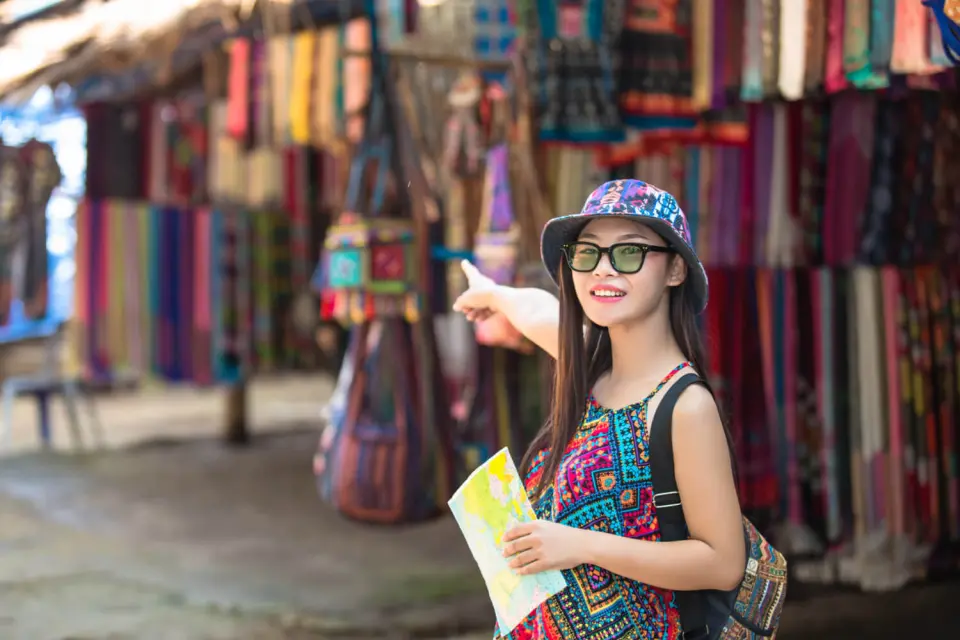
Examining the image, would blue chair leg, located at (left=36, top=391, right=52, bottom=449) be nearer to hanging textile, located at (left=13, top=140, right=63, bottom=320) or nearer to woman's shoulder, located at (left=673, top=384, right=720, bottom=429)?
hanging textile, located at (left=13, top=140, right=63, bottom=320)

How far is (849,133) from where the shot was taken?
3.75m

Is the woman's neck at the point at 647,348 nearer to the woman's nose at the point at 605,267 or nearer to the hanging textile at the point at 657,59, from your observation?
the woman's nose at the point at 605,267

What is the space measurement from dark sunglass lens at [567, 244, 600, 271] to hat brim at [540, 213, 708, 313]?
0.05m

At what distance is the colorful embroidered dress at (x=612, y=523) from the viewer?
59.2 inches

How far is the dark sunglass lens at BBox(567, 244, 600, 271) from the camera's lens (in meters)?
1.57

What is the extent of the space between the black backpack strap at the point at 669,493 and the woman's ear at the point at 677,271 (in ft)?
0.67

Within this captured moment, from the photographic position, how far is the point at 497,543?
1452 mm

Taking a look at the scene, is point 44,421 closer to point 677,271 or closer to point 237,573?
point 237,573

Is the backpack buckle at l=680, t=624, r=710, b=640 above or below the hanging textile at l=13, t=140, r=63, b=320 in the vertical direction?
below

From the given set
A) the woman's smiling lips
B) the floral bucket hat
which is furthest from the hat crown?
the woman's smiling lips

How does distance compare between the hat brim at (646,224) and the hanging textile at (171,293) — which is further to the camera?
the hanging textile at (171,293)

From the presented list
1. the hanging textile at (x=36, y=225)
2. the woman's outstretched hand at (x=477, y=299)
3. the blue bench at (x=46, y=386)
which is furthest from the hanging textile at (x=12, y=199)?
the woman's outstretched hand at (x=477, y=299)

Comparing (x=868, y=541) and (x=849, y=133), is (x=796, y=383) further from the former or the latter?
(x=849, y=133)

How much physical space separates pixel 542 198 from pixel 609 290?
2.42 m
